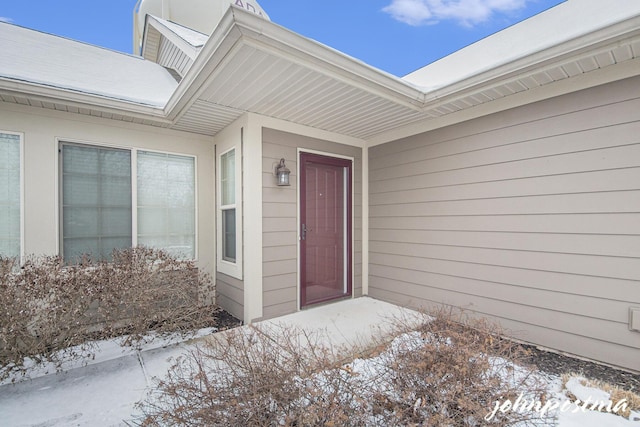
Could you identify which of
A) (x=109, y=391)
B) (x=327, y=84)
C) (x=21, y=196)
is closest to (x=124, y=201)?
(x=21, y=196)

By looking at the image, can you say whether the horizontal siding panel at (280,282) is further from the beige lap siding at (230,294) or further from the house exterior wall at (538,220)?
the house exterior wall at (538,220)

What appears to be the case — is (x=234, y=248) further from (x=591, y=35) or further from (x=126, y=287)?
(x=591, y=35)

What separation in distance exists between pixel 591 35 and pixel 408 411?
2.94 metres

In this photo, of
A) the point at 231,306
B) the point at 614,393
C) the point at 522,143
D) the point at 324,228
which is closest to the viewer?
the point at 614,393

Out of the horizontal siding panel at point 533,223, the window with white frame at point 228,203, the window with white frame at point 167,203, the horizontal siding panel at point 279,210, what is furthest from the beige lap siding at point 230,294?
the horizontal siding panel at point 533,223

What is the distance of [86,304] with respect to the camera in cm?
282

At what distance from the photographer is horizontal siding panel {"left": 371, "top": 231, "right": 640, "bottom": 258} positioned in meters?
2.55

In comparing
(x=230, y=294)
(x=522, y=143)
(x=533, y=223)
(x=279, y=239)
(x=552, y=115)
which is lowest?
(x=230, y=294)

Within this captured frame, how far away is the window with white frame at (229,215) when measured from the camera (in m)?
3.78

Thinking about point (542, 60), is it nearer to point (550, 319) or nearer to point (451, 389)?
point (550, 319)

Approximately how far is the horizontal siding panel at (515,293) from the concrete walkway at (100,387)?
2.81 ft

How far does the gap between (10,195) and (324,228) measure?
3.57m

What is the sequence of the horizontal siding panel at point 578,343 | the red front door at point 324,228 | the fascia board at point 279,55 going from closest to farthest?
the fascia board at point 279,55 → the horizontal siding panel at point 578,343 → the red front door at point 324,228

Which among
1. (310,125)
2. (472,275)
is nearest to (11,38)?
(310,125)
